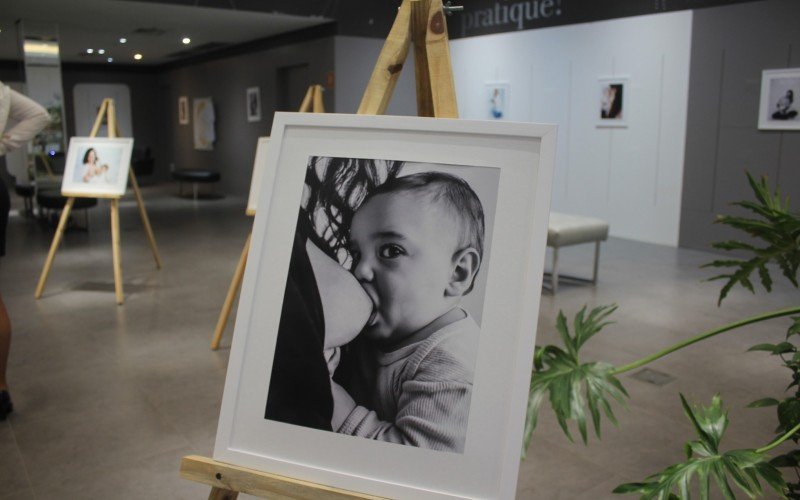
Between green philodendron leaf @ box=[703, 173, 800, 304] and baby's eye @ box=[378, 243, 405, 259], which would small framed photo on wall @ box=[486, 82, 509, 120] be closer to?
green philodendron leaf @ box=[703, 173, 800, 304]

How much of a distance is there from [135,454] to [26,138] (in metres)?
2.08

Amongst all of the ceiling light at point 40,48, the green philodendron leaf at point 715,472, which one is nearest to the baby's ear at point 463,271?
the green philodendron leaf at point 715,472

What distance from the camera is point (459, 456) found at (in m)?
1.30

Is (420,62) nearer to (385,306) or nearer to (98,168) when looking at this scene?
Answer: (385,306)

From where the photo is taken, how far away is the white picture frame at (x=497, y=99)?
31.6ft

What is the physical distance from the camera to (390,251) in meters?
1.44

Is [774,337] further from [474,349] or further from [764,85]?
[474,349]

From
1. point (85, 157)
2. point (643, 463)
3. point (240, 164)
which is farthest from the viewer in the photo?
point (240, 164)

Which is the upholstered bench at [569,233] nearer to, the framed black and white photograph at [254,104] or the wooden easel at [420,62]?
the wooden easel at [420,62]

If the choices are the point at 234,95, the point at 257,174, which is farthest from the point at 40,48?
the point at 257,174

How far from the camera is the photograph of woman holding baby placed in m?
1.36

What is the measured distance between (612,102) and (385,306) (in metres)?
7.61

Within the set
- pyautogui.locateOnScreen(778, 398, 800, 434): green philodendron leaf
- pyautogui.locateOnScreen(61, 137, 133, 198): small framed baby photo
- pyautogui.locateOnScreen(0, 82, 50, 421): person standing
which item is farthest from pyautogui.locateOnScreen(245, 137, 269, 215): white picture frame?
pyautogui.locateOnScreen(778, 398, 800, 434): green philodendron leaf

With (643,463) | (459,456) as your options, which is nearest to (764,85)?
(643,463)
